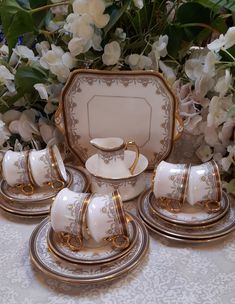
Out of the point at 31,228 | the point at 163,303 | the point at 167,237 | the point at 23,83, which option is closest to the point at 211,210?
the point at 167,237

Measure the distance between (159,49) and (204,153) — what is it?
0.25m

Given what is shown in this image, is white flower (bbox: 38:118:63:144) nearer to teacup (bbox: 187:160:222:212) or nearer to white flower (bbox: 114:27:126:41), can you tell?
white flower (bbox: 114:27:126:41)

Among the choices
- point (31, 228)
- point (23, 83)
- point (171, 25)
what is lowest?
point (31, 228)

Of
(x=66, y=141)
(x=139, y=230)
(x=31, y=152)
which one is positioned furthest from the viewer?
(x=66, y=141)

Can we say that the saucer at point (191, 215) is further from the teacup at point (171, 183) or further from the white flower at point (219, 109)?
the white flower at point (219, 109)

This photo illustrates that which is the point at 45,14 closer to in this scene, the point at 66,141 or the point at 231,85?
the point at 66,141

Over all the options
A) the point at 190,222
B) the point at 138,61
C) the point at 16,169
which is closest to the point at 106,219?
the point at 190,222

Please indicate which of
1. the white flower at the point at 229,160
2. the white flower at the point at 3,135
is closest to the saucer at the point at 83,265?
the white flower at the point at 229,160

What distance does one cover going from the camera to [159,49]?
2.74ft

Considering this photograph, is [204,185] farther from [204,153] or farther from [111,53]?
[111,53]

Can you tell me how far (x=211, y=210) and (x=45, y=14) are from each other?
551 mm

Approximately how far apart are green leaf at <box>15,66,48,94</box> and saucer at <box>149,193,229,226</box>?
39 cm

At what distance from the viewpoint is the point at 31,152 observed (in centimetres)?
83

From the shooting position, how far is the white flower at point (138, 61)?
2.76ft
